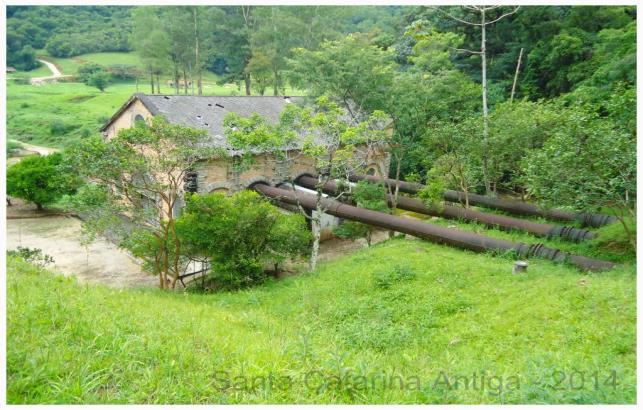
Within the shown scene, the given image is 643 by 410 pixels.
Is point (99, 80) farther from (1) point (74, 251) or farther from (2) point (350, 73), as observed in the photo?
(2) point (350, 73)

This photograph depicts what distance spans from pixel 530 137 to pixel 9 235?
20963mm

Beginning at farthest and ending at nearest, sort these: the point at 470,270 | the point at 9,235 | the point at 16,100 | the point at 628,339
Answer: the point at 16,100 → the point at 9,235 → the point at 470,270 → the point at 628,339

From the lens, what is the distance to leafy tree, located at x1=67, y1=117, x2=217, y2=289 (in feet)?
40.0

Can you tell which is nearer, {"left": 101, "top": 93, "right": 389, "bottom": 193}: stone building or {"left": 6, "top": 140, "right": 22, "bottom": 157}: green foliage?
{"left": 101, "top": 93, "right": 389, "bottom": 193}: stone building

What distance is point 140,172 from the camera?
12.5m

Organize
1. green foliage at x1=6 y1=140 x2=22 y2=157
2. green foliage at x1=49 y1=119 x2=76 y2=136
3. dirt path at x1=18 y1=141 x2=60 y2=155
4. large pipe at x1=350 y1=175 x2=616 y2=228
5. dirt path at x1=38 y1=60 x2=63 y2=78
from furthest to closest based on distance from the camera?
dirt path at x1=38 y1=60 x2=63 y2=78, green foliage at x1=49 y1=119 x2=76 y2=136, dirt path at x1=18 y1=141 x2=60 y2=155, green foliage at x1=6 y1=140 x2=22 y2=157, large pipe at x1=350 y1=175 x2=616 y2=228

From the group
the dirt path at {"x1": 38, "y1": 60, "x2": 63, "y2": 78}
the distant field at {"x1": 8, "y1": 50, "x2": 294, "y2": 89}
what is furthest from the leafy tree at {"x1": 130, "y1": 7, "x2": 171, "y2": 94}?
the dirt path at {"x1": 38, "y1": 60, "x2": 63, "y2": 78}

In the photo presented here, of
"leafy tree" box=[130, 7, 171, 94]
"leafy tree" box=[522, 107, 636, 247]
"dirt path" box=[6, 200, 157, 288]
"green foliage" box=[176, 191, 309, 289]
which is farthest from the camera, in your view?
"leafy tree" box=[130, 7, 171, 94]

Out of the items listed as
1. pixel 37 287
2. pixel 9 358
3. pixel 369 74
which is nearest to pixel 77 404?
pixel 9 358

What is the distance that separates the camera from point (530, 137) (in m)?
16.4

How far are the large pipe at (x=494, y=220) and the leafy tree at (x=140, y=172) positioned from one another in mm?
6021

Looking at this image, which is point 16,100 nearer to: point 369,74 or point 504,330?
Result: point 369,74

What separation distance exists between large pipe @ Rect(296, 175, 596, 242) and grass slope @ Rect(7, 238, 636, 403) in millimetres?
2846

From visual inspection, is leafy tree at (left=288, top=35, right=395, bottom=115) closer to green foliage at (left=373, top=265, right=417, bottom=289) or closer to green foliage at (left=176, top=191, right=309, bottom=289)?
green foliage at (left=176, top=191, right=309, bottom=289)
